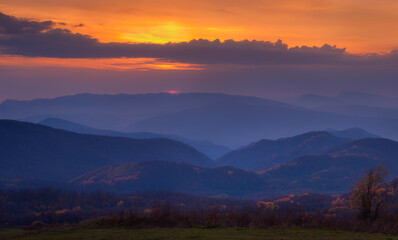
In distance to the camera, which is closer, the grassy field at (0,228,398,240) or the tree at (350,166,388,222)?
the grassy field at (0,228,398,240)

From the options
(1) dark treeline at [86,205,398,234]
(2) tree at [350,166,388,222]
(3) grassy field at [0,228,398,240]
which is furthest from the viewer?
(2) tree at [350,166,388,222]

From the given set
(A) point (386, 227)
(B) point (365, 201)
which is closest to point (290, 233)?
(A) point (386, 227)


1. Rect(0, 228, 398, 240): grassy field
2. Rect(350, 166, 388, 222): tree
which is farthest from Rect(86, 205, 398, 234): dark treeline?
Rect(0, 228, 398, 240): grassy field

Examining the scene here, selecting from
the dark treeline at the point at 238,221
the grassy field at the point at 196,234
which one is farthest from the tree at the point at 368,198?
the grassy field at the point at 196,234

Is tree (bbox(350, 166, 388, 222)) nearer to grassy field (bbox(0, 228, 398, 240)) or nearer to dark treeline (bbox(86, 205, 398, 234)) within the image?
dark treeline (bbox(86, 205, 398, 234))

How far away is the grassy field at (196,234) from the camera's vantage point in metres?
41.0

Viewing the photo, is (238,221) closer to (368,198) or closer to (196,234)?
(196,234)

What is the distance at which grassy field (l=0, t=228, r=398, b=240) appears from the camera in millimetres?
40969

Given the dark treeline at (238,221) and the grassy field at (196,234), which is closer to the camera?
the grassy field at (196,234)

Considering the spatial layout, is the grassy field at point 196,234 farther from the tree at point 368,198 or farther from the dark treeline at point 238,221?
the tree at point 368,198

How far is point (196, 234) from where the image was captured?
4284 centimetres

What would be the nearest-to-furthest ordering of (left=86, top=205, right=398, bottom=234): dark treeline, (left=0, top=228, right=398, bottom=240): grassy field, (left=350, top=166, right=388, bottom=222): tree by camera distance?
(left=0, top=228, right=398, bottom=240): grassy field < (left=86, top=205, right=398, bottom=234): dark treeline < (left=350, top=166, right=388, bottom=222): tree

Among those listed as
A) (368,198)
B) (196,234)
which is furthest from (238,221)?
(368,198)

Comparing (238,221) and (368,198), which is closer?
(238,221)
